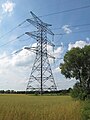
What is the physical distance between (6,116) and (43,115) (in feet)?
6.61

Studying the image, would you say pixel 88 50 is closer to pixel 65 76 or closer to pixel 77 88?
pixel 65 76

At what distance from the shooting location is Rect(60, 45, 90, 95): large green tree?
2423 inches

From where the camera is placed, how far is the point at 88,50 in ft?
218

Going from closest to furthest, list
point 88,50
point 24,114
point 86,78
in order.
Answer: point 24,114 → point 86,78 → point 88,50

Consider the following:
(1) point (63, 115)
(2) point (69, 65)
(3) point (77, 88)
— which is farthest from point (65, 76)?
(1) point (63, 115)

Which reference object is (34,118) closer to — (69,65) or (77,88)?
(77,88)

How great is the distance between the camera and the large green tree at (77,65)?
202 ft

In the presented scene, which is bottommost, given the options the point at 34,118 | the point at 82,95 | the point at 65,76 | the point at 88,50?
the point at 34,118

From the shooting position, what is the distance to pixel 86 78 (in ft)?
202

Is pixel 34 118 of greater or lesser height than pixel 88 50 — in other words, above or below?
below

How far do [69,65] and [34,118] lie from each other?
4978 cm

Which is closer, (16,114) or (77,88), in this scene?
(16,114)

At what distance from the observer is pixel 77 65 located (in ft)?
207

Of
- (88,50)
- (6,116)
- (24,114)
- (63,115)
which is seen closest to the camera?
(6,116)
